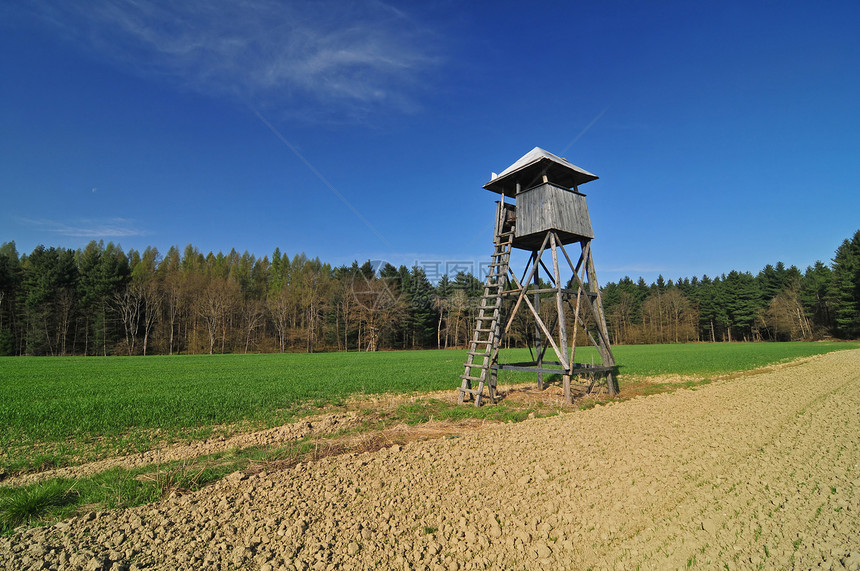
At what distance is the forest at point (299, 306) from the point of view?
5362 centimetres

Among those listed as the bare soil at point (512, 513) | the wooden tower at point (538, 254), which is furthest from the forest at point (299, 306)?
the bare soil at point (512, 513)

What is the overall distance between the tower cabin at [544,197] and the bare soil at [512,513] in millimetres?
7673

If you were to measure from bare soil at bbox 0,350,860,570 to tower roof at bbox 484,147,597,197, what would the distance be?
9212mm

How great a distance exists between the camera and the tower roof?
44.1ft

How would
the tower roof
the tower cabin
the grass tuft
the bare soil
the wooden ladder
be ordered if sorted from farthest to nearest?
the tower roof < the tower cabin < the wooden ladder < the grass tuft < the bare soil

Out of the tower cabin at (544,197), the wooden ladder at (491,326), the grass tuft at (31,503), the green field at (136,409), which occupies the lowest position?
the green field at (136,409)

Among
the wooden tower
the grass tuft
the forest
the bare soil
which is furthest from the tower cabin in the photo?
the forest

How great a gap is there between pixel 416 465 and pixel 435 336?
72.6 meters

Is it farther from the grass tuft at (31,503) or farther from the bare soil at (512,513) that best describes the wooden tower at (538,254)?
the grass tuft at (31,503)

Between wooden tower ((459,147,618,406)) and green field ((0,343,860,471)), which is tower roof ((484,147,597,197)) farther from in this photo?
green field ((0,343,860,471))

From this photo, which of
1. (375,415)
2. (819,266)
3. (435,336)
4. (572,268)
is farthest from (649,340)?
(375,415)

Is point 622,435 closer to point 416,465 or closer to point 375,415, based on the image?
point 416,465

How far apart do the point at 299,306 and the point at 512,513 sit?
72.6 meters

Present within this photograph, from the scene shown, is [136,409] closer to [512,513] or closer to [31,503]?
[31,503]
